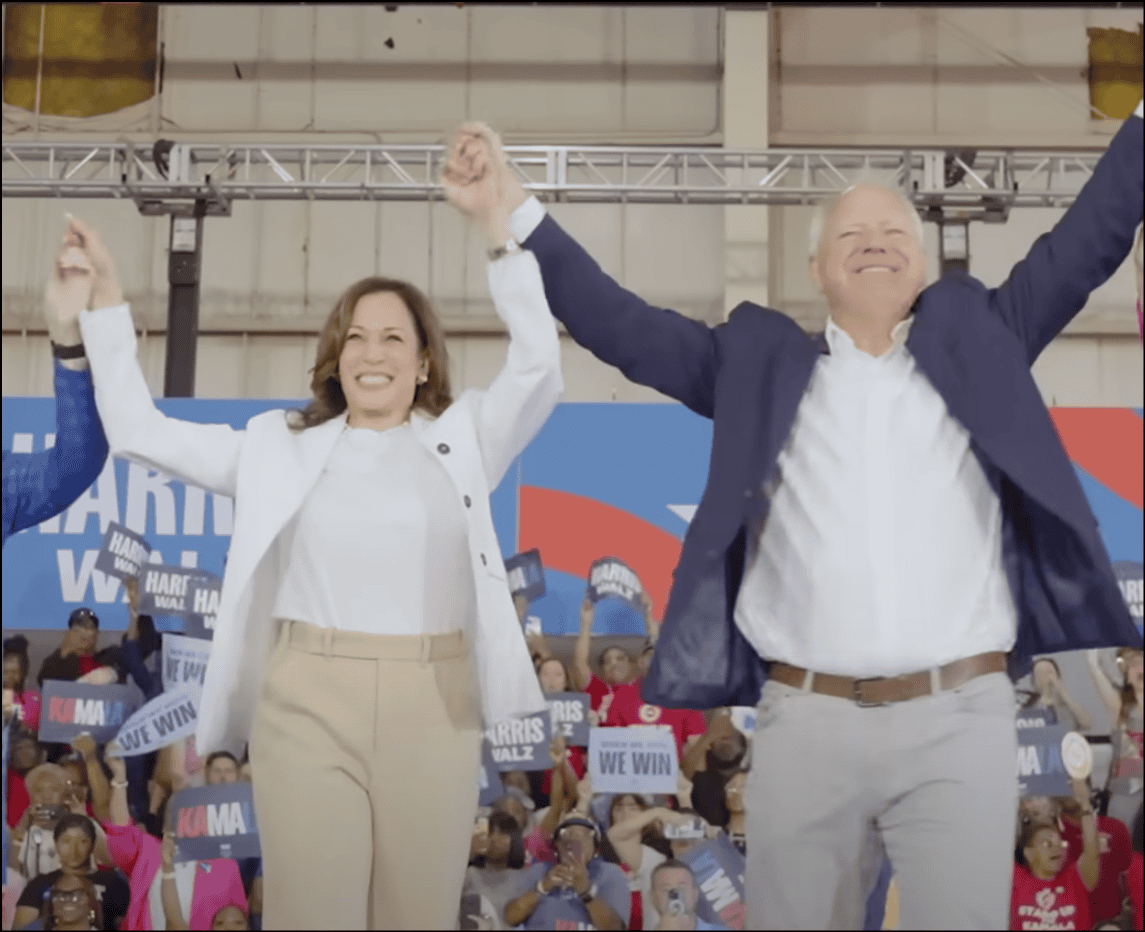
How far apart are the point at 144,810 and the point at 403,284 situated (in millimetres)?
3945

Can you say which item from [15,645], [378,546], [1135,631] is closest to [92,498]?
[15,645]

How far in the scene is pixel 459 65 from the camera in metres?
10.1

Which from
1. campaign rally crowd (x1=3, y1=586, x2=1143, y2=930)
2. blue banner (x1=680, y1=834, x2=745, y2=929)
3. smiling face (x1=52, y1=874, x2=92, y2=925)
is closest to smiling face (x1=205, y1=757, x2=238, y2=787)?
campaign rally crowd (x1=3, y1=586, x2=1143, y2=930)

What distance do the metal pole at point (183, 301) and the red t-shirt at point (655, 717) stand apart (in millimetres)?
3209

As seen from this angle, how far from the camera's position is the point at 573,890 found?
5609 millimetres

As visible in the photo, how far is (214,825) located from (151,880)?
476 millimetres

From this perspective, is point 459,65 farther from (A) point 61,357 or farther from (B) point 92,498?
(A) point 61,357

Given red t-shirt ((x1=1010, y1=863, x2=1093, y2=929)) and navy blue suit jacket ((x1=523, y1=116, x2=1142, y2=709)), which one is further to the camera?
red t-shirt ((x1=1010, y1=863, x2=1093, y2=929))

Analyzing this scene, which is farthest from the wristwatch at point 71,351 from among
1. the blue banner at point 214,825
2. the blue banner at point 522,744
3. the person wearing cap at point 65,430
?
the blue banner at point 522,744

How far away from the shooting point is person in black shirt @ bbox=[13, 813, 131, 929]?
5367 millimetres

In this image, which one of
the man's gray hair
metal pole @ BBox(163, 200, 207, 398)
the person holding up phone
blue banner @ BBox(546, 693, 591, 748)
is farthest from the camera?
metal pole @ BBox(163, 200, 207, 398)

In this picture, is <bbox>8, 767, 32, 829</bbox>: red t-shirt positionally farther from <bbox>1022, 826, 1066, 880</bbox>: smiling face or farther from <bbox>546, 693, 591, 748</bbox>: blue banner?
<bbox>1022, 826, 1066, 880</bbox>: smiling face

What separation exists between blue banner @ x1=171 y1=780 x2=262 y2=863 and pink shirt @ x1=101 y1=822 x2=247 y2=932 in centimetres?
23

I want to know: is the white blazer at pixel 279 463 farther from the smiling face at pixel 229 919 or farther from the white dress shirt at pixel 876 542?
the smiling face at pixel 229 919
